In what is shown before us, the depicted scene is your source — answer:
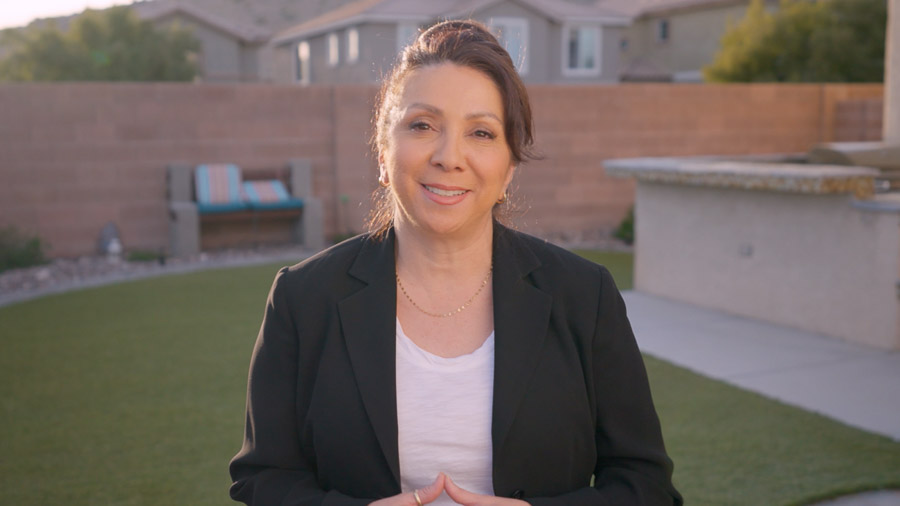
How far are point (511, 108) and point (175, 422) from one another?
11.6 feet

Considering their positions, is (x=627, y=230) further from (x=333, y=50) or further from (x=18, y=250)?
(x=333, y=50)

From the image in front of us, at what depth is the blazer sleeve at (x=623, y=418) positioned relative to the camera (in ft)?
6.75

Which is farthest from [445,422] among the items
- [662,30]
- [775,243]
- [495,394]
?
[662,30]

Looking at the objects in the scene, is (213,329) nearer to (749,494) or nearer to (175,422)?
(175,422)

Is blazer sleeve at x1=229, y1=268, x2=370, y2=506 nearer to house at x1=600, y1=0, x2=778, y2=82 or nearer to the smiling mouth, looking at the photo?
the smiling mouth

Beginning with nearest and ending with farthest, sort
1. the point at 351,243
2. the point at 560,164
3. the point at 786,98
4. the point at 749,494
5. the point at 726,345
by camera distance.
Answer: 1. the point at 351,243
2. the point at 749,494
3. the point at 726,345
4. the point at 560,164
5. the point at 786,98

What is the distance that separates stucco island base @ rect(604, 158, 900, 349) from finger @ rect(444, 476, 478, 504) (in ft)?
17.0

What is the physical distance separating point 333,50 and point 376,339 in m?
28.6

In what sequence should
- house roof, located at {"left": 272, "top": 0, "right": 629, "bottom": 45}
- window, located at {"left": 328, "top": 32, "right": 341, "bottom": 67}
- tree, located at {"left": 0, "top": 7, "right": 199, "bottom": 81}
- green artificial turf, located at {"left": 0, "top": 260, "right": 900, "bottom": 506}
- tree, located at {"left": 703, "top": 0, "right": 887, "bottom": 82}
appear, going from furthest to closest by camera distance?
window, located at {"left": 328, "top": 32, "right": 341, "bottom": 67}, house roof, located at {"left": 272, "top": 0, "right": 629, "bottom": 45}, tree, located at {"left": 0, "top": 7, "right": 199, "bottom": 81}, tree, located at {"left": 703, "top": 0, "right": 887, "bottom": 82}, green artificial turf, located at {"left": 0, "top": 260, "right": 900, "bottom": 506}

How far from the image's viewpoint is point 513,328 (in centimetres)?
204

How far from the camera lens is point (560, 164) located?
1255cm

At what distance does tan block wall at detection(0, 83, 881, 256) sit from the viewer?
1028 cm

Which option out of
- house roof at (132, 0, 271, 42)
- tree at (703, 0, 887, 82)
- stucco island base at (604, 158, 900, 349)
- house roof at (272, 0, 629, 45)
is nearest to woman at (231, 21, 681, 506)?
stucco island base at (604, 158, 900, 349)

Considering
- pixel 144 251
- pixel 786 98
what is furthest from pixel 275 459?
pixel 786 98
